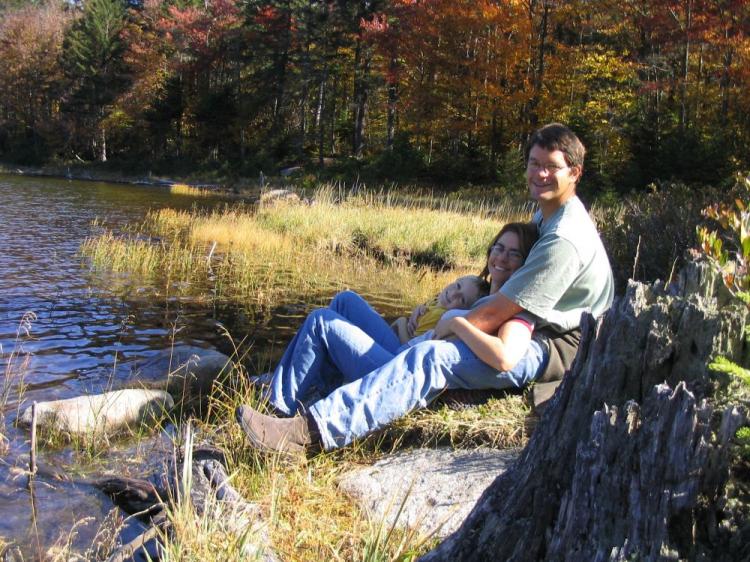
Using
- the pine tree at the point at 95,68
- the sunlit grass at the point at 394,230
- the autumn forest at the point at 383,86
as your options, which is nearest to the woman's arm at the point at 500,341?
the sunlit grass at the point at 394,230

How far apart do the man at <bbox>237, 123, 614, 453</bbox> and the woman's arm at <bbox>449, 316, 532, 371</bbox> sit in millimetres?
57

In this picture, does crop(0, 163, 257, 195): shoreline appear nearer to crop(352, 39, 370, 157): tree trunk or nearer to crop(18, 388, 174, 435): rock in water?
crop(352, 39, 370, 157): tree trunk

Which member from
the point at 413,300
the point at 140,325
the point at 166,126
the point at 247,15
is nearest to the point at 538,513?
the point at 140,325

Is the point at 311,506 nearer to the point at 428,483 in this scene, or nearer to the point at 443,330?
the point at 428,483

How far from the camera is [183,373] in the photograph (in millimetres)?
4727

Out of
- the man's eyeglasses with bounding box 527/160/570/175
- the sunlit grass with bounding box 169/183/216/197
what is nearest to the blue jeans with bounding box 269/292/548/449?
the man's eyeglasses with bounding box 527/160/570/175

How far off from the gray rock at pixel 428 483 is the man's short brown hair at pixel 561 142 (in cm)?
135

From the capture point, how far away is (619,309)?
1.64 meters

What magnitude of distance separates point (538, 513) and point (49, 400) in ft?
12.3

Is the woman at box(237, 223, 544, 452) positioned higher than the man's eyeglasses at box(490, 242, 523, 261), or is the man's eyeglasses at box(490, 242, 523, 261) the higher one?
the man's eyeglasses at box(490, 242, 523, 261)

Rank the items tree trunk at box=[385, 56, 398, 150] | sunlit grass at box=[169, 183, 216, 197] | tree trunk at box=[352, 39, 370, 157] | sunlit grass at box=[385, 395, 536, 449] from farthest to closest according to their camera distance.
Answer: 1. tree trunk at box=[352, 39, 370, 157]
2. tree trunk at box=[385, 56, 398, 150]
3. sunlit grass at box=[169, 183, 216, 197]
4. sunlit grass at box=[385, 395, 536, 449]

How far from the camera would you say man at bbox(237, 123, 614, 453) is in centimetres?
305

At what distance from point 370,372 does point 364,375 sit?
14 cm

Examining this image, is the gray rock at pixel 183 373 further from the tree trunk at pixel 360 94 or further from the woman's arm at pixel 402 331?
the tree trunk at pixel 360 94
